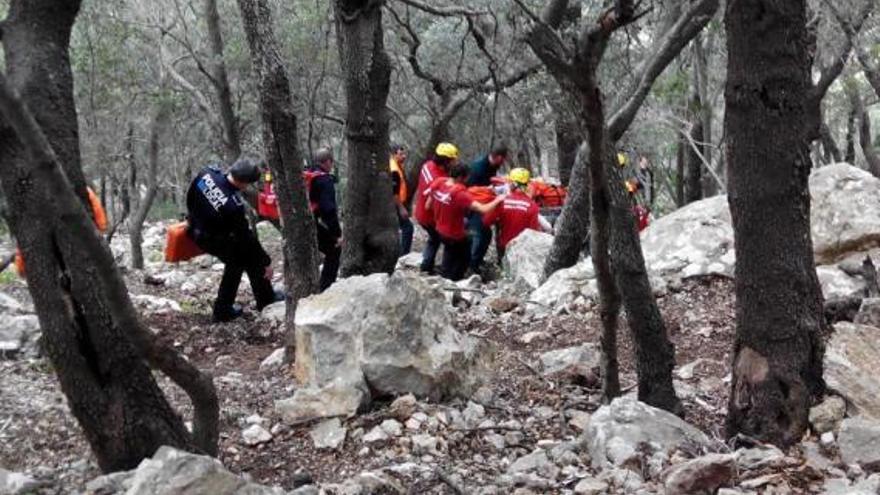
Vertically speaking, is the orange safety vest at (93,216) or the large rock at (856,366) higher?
the orange safety vest at (93,216)

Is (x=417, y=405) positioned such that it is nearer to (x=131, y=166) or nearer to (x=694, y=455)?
(x=694, y=455)

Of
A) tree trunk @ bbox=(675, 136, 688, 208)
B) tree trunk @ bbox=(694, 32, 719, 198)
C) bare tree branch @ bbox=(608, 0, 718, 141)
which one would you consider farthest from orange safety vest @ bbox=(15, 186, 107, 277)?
tree trunk @ bbox=(675, 136, 688, 208)

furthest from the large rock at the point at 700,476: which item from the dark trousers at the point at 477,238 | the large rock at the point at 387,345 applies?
the dark trousers at the point at 477,238

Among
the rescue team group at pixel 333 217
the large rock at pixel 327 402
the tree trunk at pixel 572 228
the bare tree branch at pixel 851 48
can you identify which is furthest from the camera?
the bare tree branch at pixel 851 48

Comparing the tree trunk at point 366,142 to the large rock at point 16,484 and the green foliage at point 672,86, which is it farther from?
the green foliage at point 672,86

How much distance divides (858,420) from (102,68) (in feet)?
52.5

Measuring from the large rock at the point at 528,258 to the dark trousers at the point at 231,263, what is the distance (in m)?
2.34

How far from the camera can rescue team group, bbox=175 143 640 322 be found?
7.85m

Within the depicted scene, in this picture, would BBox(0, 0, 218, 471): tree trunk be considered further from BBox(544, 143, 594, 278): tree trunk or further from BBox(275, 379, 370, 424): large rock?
BBox(544, 143, 594, 278): tree trunk

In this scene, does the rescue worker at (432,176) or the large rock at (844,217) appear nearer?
the large rock at (844,217)

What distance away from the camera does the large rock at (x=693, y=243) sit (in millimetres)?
8008

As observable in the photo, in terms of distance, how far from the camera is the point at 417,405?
475 cm

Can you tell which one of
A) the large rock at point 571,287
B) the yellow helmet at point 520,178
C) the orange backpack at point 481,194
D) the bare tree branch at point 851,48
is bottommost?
the large rock at point 571,287

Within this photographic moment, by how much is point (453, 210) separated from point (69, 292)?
6.37 m
